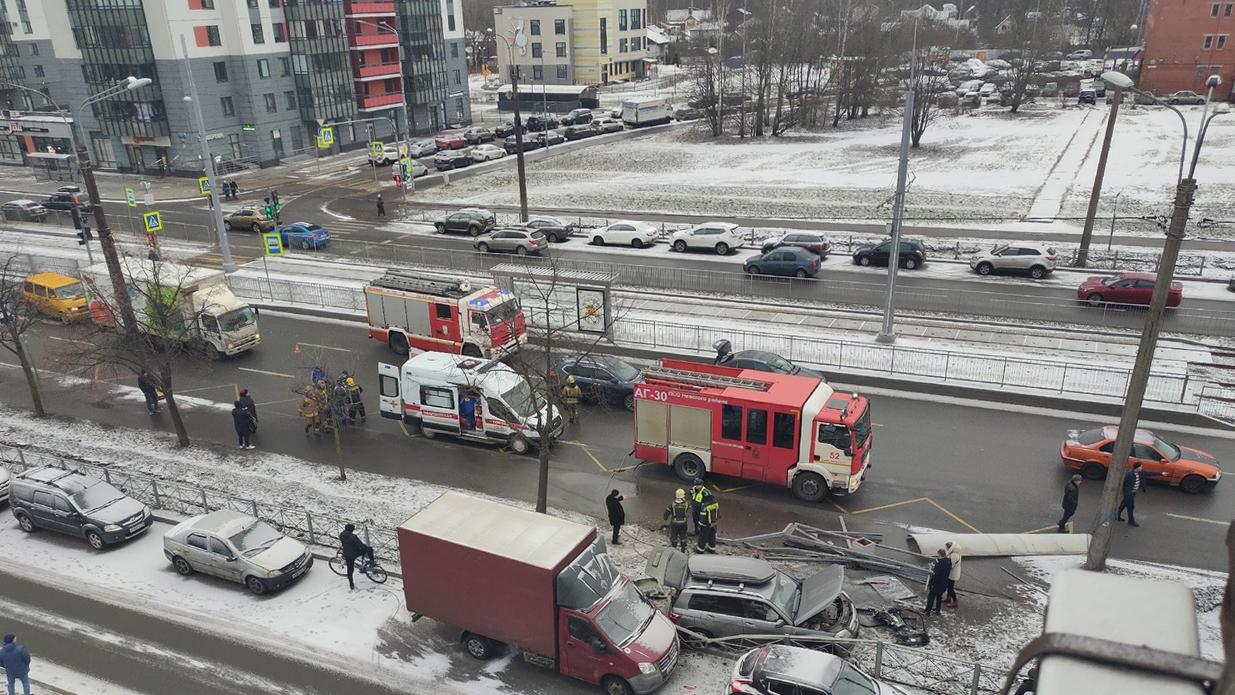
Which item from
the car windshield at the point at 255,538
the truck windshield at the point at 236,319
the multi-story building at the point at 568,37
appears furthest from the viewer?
the multi-story building at the point at 568,37

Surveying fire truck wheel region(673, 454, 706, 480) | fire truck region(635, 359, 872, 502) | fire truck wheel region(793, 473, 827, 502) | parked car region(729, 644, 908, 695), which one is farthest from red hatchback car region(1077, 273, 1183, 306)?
parked car region(729, 644, 908, 695)

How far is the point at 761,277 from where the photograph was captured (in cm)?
3531

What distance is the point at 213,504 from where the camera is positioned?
19375 millimetres

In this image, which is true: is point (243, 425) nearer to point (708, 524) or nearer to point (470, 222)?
point (708, 524)

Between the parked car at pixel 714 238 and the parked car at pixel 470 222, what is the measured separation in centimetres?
1123

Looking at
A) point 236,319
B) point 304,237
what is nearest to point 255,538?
point 236,319

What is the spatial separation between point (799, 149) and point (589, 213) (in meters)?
25.7

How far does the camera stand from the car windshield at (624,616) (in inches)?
516

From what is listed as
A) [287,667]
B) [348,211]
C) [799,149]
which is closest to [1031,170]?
[799,149]

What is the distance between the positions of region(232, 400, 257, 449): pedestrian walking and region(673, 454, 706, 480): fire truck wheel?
1164 centimetres

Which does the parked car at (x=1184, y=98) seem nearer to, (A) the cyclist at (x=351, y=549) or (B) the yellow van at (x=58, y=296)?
(A) the cyclist at (x=351, y=549)

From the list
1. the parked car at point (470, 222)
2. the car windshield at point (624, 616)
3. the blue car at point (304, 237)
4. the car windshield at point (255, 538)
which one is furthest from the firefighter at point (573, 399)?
the blue car at point (304, 237)

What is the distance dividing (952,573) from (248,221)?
4487 cm

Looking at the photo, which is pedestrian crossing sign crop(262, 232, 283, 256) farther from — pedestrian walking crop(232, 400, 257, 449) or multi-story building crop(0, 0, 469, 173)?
multi-story building crop(0, 0, 469, 173)
